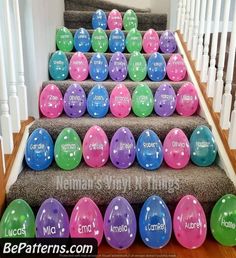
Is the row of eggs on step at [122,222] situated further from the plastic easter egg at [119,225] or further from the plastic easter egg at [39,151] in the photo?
the plastic easter egg at [39,151]

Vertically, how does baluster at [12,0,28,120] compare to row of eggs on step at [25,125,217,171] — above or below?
above

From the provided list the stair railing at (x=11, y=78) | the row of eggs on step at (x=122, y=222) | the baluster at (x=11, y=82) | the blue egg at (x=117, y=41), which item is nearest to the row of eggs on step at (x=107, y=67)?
the blue egg at (x=117, y=41)

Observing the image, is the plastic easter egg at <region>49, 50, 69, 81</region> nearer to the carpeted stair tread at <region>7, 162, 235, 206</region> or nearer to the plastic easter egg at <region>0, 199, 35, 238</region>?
the carpeted stair tread at <region>7, 162, 235, 206</region>

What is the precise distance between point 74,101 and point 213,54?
0.83m

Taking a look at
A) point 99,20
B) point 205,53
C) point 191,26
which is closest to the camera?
point 205,53

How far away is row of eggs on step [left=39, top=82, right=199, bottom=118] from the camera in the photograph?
5.72 feet

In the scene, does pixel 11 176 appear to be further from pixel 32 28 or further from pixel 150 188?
pixel 32 28

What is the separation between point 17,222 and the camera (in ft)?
4.05

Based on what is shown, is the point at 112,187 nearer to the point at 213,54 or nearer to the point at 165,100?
the point at 165,100

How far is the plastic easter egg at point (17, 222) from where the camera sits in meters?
1.22

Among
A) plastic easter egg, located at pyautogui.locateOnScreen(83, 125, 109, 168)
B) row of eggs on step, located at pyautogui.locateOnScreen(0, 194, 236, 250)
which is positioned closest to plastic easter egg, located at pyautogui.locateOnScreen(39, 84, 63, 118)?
plastic easter egg, located at pyautogui.locateOnScreen(83, 125, 109, 168)

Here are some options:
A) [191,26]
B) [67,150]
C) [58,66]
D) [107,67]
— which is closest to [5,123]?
[67,150]

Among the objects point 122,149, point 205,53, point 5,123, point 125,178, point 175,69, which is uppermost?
point 205,53

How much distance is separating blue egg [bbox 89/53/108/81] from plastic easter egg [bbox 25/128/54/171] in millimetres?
619
